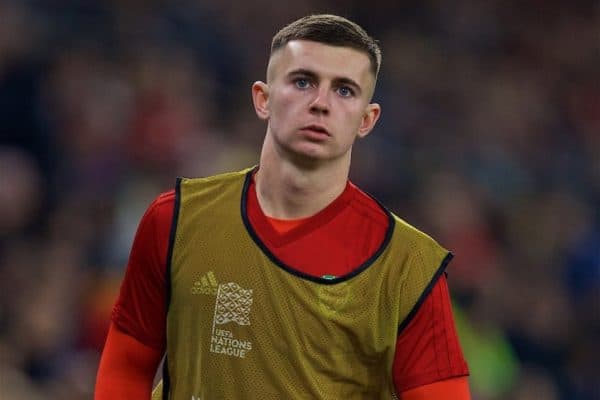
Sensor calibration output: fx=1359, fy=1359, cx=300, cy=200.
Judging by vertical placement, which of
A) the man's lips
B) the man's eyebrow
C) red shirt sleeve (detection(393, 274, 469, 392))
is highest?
the man's eyebrow

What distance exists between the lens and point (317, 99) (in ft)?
11.5

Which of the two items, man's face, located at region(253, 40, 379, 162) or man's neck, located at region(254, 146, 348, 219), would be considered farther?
man's neck, located at region(254, 146, 348, 219)

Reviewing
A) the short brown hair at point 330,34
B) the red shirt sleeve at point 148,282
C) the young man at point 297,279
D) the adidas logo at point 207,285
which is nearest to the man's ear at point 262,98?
the young man at point 297,279

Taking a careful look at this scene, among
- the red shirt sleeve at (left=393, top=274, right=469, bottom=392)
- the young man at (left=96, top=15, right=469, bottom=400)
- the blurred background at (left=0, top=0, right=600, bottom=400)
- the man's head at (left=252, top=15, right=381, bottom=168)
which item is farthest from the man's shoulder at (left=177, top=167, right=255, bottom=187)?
the blurred background at (left=0, top=0, right=600, bottom=400)

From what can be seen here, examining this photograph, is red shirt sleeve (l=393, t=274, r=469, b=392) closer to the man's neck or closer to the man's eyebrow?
the man's neck

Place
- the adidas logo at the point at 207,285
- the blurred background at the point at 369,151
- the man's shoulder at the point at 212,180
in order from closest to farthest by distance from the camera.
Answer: the adidas logo at the point at 207,285, the man's shoulder at the point at 212,180, the blurred background at the point at 369,151

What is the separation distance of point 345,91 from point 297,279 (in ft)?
1.68

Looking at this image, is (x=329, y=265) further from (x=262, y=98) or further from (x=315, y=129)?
(x=262, y=98)

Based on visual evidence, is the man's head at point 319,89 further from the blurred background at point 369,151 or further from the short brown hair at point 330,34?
the blurred background at point 369,151

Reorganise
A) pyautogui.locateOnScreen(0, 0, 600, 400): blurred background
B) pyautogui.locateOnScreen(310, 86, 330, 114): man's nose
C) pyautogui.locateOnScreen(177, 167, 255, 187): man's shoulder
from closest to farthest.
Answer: pyautogui.locateOnScreen(310, 86, 330, 114): man's nose, pyautogui.locateOnScreen(177, 167, 255, 187): man's shoulder, pyautogui.locateOnScreen(0, 0, 600, 400): blurred background

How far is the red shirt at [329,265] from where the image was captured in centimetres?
356

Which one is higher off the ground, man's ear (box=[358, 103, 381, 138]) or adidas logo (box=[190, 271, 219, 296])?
man's ear (box=[358, 103, 381, 138])

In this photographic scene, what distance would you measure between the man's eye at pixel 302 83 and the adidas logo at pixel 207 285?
0.55 metres

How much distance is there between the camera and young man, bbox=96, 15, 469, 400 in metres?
3.55
